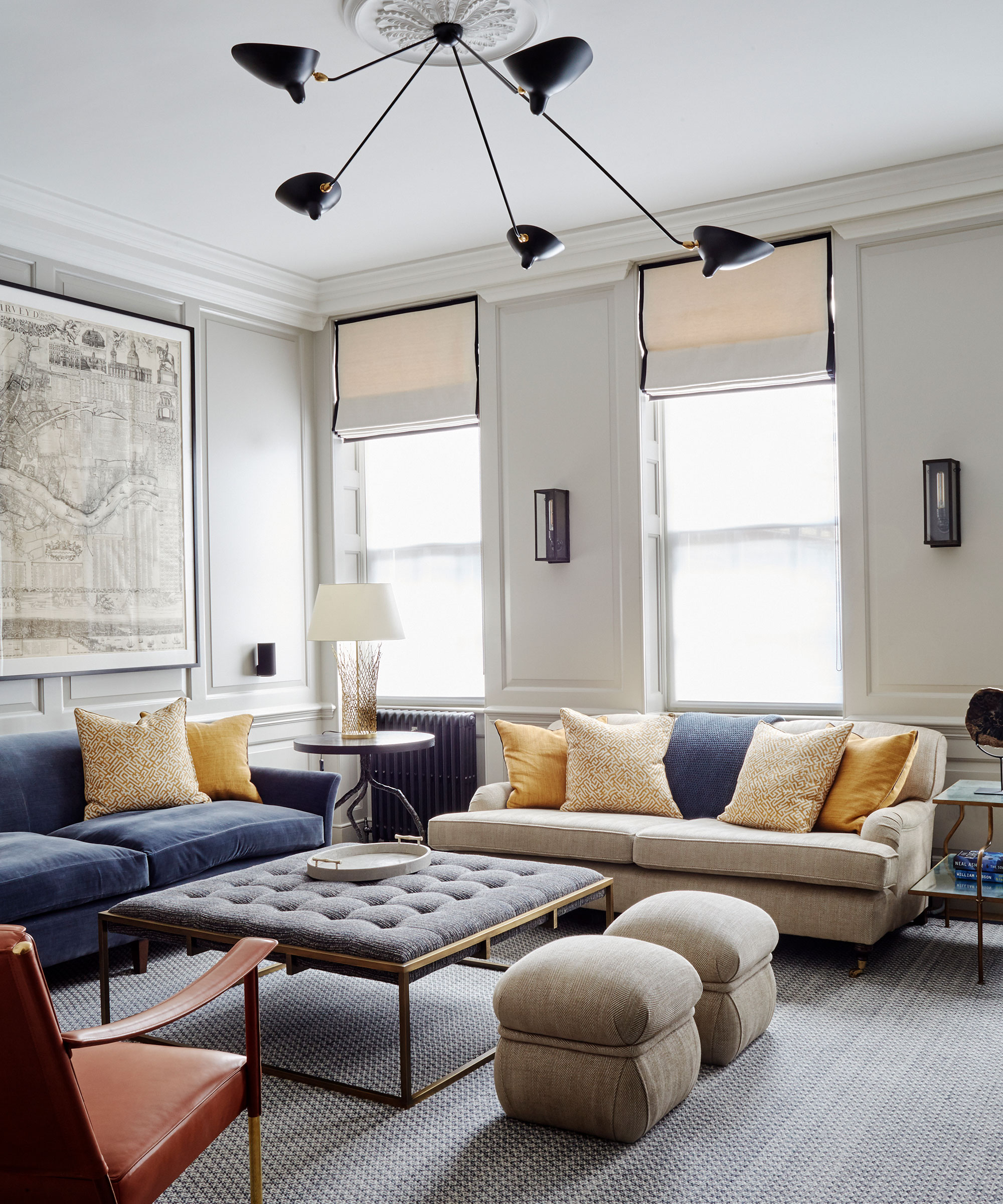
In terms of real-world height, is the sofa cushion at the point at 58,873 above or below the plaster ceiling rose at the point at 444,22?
below

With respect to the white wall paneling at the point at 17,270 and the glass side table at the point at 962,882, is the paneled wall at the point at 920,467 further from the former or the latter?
the white wall paneling at the point at 17,270

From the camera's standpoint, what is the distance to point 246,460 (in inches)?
224

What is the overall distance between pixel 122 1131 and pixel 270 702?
4.05m

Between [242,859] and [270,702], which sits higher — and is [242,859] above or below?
below

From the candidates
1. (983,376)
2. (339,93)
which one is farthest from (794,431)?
(339,93)

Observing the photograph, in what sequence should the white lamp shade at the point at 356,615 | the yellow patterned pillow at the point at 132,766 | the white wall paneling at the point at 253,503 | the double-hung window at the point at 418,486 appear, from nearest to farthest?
the yellow patterned pillow at the point at 132,766 → the white lamp shade at the point at 356,615 → the white wall paneling at the point at 253,503 → the double-hung window at the point at 418,486

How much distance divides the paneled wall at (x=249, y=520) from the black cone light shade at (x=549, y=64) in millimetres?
2897

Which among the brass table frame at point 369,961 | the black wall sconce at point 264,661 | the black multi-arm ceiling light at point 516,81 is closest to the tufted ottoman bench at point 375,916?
the brass table frame at point 369,961

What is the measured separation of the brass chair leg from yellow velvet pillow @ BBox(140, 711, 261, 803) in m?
2.65

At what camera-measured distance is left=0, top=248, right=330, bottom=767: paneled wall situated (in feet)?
17.0

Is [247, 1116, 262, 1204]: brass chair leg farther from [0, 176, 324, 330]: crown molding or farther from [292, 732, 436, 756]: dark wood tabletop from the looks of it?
[0, 176, 324, 330]: crown molding

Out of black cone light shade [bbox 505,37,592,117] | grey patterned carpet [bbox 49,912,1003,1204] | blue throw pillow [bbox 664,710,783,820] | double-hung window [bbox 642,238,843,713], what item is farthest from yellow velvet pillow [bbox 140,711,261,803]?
black cone light shade [bbox 505,37,592,117]

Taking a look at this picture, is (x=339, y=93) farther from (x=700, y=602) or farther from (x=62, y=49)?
(x=700, y=602)

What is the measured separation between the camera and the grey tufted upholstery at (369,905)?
2.69 metres
